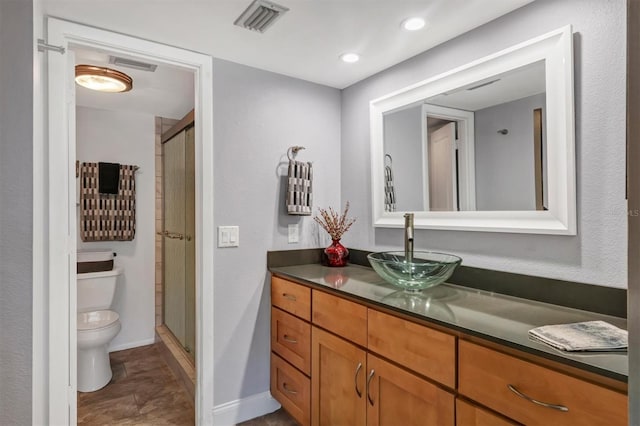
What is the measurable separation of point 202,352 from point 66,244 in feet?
2.97

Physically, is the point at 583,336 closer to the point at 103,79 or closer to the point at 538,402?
the point at 538,402

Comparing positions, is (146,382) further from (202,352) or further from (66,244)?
Answer: (66,244)

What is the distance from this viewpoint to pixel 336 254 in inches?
90.8

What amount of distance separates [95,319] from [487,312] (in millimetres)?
2740

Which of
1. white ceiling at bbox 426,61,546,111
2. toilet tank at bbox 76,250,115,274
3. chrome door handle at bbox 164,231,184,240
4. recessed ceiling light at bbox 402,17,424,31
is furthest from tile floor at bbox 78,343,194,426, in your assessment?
recessed ceiling light at bbox 402,17,424,31

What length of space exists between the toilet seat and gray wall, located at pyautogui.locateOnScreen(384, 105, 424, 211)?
2.23 metres

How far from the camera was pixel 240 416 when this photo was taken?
6.99ft

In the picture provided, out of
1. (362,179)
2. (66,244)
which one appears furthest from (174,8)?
→ (362,179)

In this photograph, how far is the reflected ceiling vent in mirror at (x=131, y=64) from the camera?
2.11 metres

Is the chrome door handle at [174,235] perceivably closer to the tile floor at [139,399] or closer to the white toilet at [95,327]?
the white toilet at [95,327]

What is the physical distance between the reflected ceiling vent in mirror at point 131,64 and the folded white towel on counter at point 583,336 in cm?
240

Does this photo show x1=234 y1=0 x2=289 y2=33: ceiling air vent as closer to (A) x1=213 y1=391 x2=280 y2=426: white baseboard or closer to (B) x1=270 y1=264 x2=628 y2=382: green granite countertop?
(B) x1=270 y1=264 x2=628 y2=382: green granite countertop

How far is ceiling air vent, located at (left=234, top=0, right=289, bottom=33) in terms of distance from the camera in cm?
154

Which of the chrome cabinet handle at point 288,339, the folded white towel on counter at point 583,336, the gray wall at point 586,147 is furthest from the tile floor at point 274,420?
the folded white towel on counter at point 583,336
